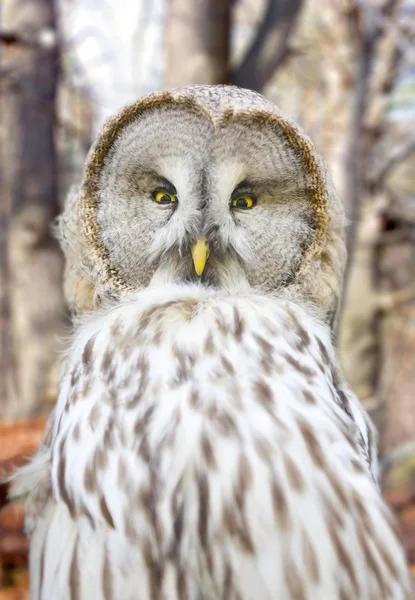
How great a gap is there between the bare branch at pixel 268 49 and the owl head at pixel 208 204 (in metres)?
2.36

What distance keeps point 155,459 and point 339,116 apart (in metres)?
4.10

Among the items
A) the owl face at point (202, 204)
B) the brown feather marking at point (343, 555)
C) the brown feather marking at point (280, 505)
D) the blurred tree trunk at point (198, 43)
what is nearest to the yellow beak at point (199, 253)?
the owl face at point (202, 204)

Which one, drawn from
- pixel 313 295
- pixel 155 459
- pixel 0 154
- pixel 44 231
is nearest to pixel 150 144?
pixel 313 295

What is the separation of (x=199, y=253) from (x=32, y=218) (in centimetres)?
368

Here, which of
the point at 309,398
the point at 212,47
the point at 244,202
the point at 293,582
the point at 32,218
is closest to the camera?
the point at 293,582

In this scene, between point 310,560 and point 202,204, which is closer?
point 310,560

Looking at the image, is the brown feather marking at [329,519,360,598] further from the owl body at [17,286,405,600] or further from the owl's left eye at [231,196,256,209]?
the owl's left eye at [231,196,256,209]

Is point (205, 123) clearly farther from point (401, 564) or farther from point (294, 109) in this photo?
point (294, 109)

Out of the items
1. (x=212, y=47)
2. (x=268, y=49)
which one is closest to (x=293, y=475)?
(x=212, y=47)

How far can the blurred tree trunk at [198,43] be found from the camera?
3611mm

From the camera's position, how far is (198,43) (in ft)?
12.0

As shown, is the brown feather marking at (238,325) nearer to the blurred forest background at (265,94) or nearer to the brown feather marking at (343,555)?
the brown feather marking at (343,555)

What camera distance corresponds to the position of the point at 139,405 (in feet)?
4.58

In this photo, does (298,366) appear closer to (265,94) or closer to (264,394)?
(264,394)
